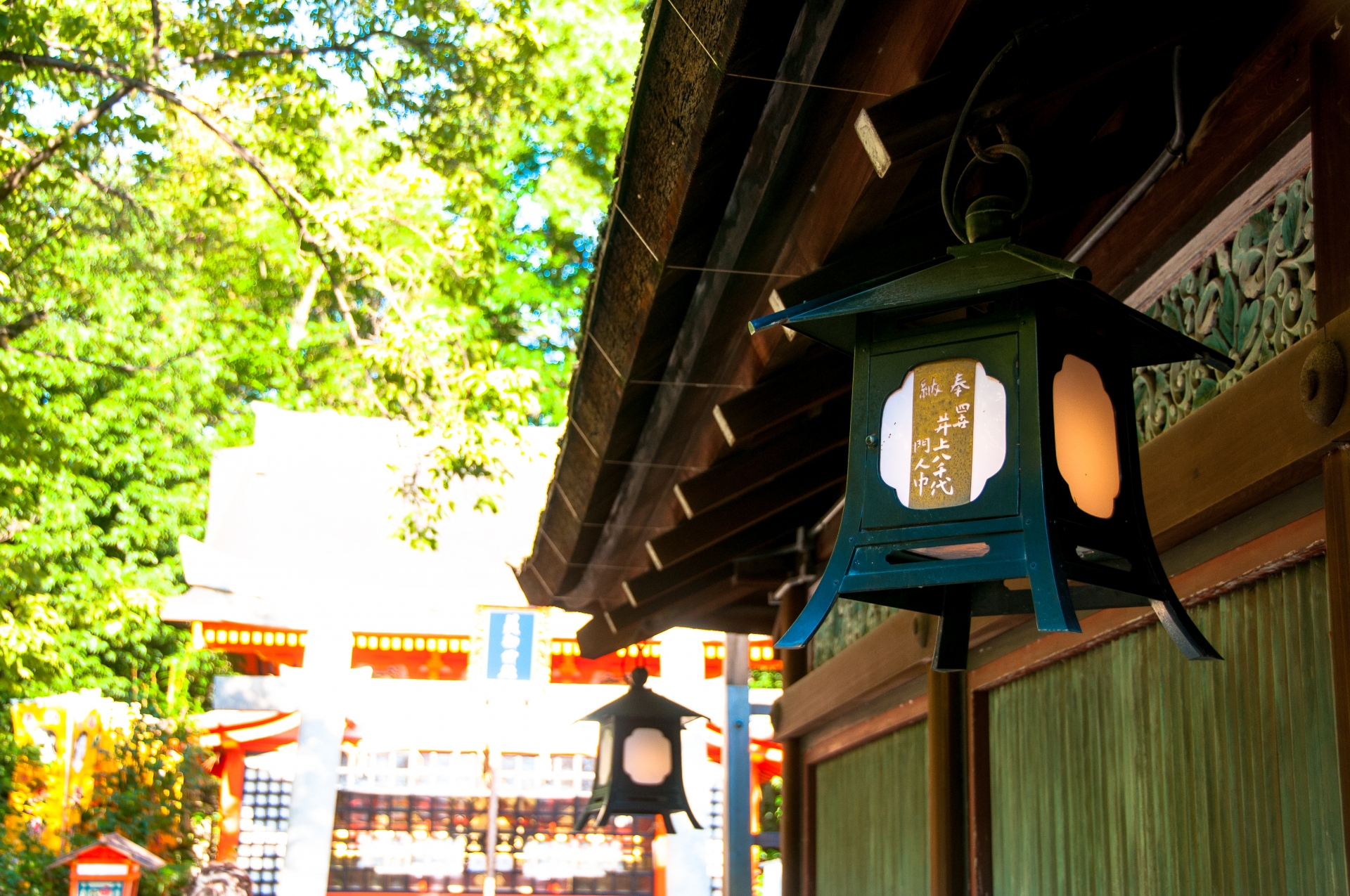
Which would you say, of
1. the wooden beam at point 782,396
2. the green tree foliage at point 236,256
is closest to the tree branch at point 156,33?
the green tree foliage at point 236,256

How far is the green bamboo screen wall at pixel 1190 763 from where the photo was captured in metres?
1.85

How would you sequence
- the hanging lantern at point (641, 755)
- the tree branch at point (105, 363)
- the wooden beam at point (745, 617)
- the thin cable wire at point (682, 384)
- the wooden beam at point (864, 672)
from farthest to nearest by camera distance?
1. the tree branch at point (105, 363)
2. the wooden beam at point (745, 617)
3. the hanging lantern at point (641, 755)
4. the wooden beam at point (864, 672)
5. the thin cable wire at point (682, 384)

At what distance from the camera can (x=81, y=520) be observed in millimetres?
17500

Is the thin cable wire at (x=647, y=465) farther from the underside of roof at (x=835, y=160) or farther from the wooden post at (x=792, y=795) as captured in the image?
the wooden post at (x=792, y=795)

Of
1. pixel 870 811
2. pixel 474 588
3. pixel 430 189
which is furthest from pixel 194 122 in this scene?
pixel 870 811

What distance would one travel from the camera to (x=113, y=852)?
9836 millimetres

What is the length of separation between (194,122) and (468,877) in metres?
8.38

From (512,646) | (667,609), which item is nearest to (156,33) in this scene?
(667,609)

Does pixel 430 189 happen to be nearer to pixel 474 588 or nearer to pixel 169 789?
pixel 474 588

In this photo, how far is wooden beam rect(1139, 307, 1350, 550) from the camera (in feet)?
5.84

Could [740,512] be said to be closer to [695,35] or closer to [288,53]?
[695,35]

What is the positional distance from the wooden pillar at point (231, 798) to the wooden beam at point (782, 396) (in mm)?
12468

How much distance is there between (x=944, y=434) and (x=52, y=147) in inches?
313

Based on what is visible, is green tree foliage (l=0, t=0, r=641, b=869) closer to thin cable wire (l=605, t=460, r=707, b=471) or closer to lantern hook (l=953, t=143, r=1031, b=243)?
thin cable wire (l=605, t=460, r=707, b=471)
